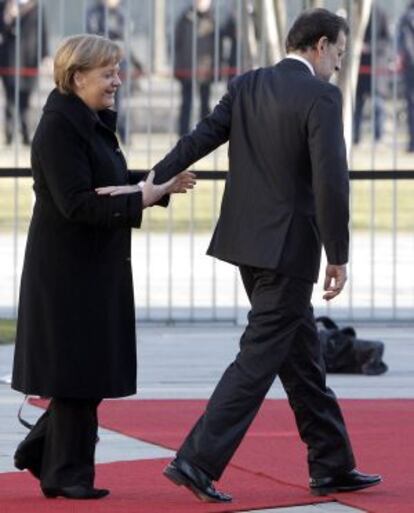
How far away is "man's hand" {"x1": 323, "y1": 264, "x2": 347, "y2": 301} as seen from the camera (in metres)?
6.86

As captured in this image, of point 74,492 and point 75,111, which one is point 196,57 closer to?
point 75,111

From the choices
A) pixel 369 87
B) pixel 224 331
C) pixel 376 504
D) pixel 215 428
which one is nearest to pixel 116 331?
pixel 215 428

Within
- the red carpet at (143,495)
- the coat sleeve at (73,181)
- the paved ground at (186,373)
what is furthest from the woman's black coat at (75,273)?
the paved ground at (186,373)

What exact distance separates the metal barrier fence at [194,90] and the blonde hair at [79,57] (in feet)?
19.3

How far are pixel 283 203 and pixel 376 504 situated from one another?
110cm

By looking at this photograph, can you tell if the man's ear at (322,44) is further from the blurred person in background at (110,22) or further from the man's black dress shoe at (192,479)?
the blurred person in background at (110,22)

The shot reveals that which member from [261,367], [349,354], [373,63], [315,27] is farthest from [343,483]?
[373,63]

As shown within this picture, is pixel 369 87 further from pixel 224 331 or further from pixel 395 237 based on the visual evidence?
pixel 224 331

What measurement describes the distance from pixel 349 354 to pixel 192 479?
3.81 metres

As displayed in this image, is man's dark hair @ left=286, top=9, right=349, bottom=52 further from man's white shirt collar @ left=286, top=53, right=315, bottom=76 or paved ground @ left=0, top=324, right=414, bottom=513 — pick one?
paved ground @ left=0, top=324, right=414, bottom=513

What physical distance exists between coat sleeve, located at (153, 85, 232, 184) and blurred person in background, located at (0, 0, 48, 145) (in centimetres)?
591

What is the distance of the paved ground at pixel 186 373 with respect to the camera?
8.27 m

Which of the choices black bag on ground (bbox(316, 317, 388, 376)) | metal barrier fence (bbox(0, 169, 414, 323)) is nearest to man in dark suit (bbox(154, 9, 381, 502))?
black bag on ground (bbox(316, 317, 388, 376))

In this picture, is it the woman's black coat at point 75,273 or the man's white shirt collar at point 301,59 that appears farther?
the man's white shirt collar at point 301,59
